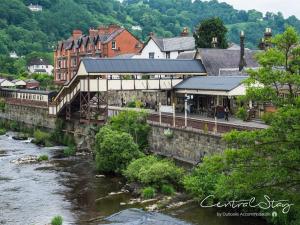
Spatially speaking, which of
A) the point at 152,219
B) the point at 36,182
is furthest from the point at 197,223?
the point at 36,182

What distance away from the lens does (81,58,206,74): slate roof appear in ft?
153

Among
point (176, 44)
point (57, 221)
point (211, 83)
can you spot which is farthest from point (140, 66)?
point (176, 44)

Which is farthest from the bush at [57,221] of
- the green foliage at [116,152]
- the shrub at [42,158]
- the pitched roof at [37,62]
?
the pitched roof at [37,62]

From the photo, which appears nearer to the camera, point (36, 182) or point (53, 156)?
point (36, 182)

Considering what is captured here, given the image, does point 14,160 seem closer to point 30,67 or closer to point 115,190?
point 115,190

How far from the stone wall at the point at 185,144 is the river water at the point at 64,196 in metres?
4.54

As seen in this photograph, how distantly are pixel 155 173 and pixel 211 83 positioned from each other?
627 inches

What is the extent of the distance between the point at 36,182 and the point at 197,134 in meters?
12.0

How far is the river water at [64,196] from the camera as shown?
1063 inches

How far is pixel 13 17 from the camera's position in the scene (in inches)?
7032

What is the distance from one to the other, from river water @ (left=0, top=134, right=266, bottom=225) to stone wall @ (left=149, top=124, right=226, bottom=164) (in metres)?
4.54

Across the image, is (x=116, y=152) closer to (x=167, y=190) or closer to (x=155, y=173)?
(x=155, y=173)

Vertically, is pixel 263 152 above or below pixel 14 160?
above

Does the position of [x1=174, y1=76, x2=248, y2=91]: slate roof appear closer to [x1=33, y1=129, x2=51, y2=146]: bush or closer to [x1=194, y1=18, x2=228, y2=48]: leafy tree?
[x1=33, y1=129, x2=51, y2=146]: bush
